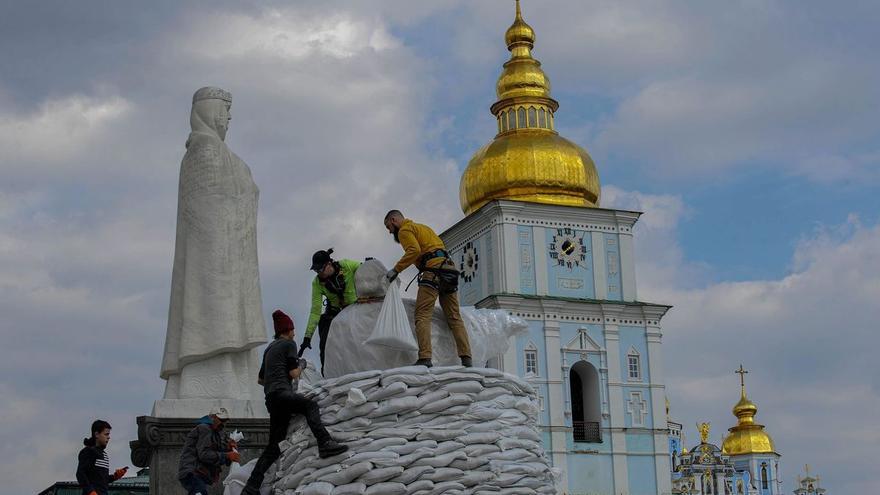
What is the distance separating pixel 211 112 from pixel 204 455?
306cm

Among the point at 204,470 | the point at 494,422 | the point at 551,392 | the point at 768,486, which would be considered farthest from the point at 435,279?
the point at 768,486

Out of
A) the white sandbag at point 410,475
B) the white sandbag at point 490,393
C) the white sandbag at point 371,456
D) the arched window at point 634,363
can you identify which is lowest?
the white sandbag at point 410,475

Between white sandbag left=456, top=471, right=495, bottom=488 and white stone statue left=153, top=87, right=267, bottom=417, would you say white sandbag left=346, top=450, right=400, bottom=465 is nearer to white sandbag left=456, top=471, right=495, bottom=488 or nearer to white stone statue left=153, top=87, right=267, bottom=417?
white sandbag left=456, top=471, right=495, bottom=488

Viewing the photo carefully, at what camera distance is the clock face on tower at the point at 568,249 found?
48.8 metres

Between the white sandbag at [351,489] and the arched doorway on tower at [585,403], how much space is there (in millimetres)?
38651

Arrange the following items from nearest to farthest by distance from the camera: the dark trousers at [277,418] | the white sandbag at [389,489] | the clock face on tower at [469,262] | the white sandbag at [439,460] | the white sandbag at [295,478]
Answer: the white sandbag at [389,489] → the white sandbag at [439,460] → the white sandbag at [295,478] → the dark trousers at [277,418] → the clock face on tower at [469,262]

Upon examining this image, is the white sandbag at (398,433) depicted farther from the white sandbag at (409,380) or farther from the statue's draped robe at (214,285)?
the statue's draped robe at (214,285)

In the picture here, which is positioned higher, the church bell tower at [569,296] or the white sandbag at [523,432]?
the church bell tower at [569,296]

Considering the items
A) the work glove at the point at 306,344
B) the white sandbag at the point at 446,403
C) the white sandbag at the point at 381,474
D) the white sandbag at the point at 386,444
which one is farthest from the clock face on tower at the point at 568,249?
the white sandbag at the point at 381,474

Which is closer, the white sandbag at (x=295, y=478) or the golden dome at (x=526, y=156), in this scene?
the white sandbag at (x=295, y=478)

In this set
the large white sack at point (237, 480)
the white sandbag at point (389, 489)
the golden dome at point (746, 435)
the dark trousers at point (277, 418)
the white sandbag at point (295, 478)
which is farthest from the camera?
the golden dome at point (746, 435)

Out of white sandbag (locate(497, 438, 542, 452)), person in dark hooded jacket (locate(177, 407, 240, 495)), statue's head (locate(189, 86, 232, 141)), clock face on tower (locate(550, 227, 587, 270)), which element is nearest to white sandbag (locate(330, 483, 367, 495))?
white sandbag (locate(497, 438, 542, 452))

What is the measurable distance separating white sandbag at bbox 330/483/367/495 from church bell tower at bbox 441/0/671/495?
3753 cm

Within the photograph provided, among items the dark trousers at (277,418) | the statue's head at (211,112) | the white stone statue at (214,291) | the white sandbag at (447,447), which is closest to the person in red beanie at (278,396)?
the dark trousers at (277,418)
